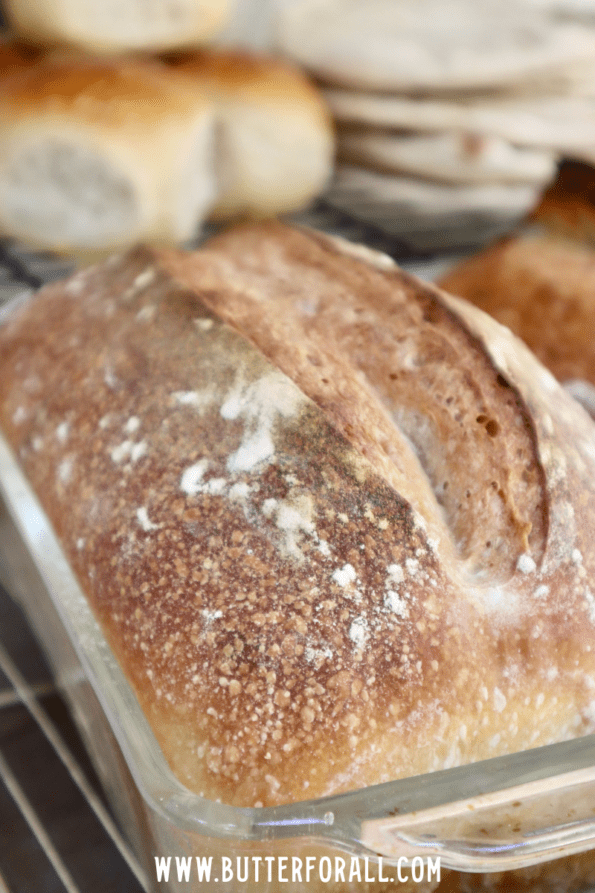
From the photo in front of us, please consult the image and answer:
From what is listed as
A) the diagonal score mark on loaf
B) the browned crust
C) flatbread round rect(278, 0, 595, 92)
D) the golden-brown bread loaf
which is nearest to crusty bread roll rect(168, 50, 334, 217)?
the browned crust

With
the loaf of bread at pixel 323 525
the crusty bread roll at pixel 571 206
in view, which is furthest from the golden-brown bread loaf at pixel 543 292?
the loaf of bread at pixel 323 525

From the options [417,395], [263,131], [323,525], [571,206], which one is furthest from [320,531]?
[263,131]

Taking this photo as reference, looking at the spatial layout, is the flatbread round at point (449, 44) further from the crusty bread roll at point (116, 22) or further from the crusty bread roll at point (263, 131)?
the crusty bread roll at point (116, 22)

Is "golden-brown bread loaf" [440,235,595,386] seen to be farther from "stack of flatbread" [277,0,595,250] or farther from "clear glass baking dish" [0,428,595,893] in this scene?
"clear glass baking dish" [0,428,595,893]

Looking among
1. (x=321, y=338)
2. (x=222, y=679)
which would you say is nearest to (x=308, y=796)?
(x=222, y=679)

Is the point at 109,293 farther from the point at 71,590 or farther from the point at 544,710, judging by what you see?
the point at 544,710
